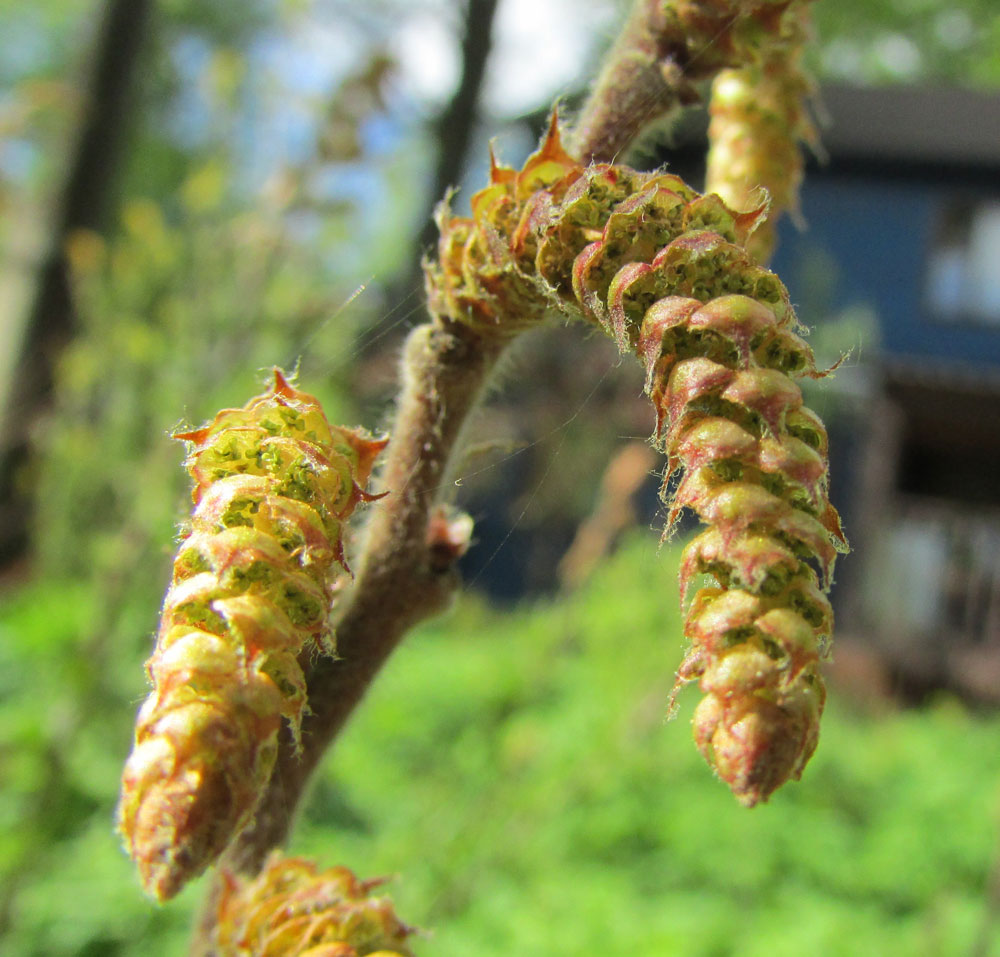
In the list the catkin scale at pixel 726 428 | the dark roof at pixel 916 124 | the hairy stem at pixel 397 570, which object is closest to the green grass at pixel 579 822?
the hairy stem at pixel 397 570

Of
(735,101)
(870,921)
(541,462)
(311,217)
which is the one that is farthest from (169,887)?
(541,462)

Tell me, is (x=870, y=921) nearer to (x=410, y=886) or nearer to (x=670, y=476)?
Answer: (x=410, y=886)

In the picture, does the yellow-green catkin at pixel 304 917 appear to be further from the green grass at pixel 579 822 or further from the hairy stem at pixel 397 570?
the green grass at pixel 579 822

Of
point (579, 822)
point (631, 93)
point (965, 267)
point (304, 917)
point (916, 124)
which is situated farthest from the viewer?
point (965, 267)

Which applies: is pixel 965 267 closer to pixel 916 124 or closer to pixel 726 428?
pixel 916 124

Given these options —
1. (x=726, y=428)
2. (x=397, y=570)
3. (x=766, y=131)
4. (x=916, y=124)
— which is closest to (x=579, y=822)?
(x=397, y=570)
